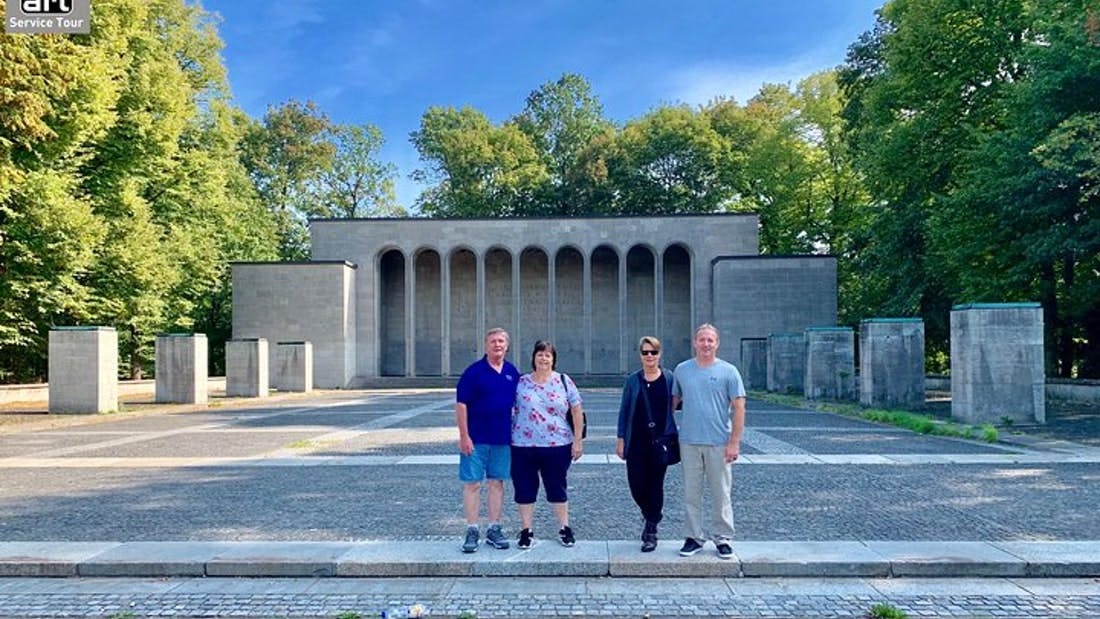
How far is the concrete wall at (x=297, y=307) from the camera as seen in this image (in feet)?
127

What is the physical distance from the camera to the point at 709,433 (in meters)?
6.13

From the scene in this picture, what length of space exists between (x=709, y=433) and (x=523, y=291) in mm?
38630

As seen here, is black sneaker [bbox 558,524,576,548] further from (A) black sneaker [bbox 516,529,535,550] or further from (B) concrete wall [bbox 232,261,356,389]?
(B) concrete wall [bbox 232,261,356,389]

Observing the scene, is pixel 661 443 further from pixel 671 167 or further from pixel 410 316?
pixel 671 167

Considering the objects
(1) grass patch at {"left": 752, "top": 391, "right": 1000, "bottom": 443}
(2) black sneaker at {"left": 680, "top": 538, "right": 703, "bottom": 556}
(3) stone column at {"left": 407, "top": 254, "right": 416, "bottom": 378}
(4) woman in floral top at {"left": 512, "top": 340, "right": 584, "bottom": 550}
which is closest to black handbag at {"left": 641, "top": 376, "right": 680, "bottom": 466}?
(4) woman in floral top at {"left": 512, "top": 340, "right": 584, "bottom": 550}

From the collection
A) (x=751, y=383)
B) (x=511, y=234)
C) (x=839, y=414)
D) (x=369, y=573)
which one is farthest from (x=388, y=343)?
(x=369, y=573)

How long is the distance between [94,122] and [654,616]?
25.9 meters

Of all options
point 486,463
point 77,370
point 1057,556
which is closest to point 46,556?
point 486,463

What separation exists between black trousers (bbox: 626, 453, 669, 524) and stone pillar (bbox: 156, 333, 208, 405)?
22119 mm

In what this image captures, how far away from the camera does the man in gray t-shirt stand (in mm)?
6121

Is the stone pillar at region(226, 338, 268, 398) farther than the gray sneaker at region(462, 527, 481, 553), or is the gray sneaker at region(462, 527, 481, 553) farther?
the stone pillar at region(226, 338, 268, 398)

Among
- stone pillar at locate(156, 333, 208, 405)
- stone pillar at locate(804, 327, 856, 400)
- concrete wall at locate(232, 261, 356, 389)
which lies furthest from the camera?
concrete wall at locate(232, 261, 356, 389)

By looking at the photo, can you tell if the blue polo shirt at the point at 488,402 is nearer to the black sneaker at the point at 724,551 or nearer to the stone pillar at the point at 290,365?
the black sneaker at the point at 724,551

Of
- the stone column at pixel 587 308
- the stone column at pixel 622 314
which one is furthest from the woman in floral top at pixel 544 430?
the stone column at pixel 622 314
